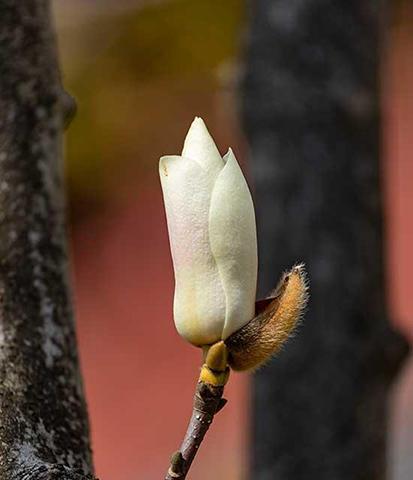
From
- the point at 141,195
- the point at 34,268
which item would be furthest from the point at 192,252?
the point at 141,195

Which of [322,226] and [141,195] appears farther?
[141,195]

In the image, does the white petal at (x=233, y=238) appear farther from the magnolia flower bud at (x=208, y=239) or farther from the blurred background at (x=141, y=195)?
the blurred background at (x=141, y=195)

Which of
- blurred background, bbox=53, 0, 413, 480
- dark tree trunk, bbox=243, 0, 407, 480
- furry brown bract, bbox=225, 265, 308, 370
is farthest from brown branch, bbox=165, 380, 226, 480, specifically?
blurred background, bbox=53, 0, 413, 480

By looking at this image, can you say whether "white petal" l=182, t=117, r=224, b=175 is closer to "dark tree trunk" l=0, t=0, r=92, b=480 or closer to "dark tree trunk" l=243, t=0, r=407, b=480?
"dark tree trunk" l=0, t=0, r=92, b=480

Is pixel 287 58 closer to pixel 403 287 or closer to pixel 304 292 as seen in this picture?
pixel 304 292

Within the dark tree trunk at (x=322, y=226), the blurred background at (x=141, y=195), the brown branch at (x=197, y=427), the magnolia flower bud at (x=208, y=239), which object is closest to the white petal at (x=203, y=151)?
the magnolia flower bud at (x=208, y=239)

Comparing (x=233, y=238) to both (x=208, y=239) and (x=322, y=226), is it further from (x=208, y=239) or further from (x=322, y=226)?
(x=322, y=226)

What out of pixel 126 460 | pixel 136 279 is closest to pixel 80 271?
pixel 136 279
